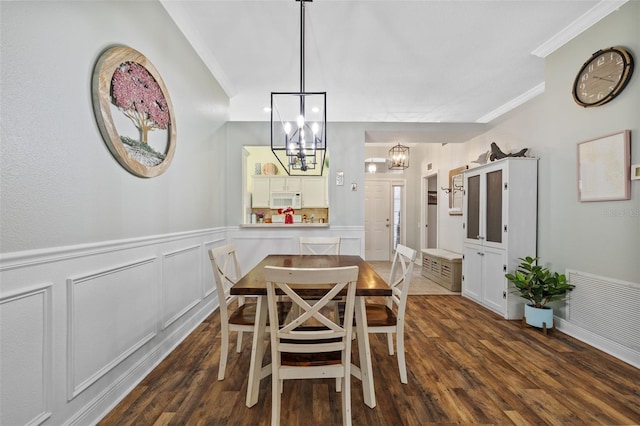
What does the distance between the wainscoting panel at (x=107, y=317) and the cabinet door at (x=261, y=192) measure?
4050mm

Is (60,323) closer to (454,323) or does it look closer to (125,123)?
(125,123)

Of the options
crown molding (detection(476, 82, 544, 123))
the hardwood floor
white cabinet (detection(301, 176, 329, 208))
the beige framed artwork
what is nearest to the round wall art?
the hardwood floor

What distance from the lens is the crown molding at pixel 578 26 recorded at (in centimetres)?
226

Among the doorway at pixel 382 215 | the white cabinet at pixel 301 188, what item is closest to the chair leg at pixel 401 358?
the white cabinet at pixel 301 188

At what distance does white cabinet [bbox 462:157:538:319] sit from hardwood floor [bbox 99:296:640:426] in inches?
29.2

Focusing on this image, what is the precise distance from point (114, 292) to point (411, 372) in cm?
206

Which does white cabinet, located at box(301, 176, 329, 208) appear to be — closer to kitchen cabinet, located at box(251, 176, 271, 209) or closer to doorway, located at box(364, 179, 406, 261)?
kitchen cabinet, located at box(251, 176, 271, 209)

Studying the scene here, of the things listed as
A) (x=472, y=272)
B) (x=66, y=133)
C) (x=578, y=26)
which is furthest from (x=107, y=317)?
(x=578, y=26)

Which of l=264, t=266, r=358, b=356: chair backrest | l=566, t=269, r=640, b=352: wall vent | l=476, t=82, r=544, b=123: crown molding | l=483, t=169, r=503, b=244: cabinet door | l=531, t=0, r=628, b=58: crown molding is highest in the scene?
l=531, t=0, r=628, b=58: crown molding

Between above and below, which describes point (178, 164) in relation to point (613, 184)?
above

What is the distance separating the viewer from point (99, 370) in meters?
1.59

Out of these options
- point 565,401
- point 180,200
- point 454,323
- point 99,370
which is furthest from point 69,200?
point 454,323

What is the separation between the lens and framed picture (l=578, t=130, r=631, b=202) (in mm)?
2227

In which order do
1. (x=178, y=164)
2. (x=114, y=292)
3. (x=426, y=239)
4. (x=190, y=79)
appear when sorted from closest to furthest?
(x=114, y=292) < (x=178, y=164) < (x=190, y=79) < (x=426, y=239)
